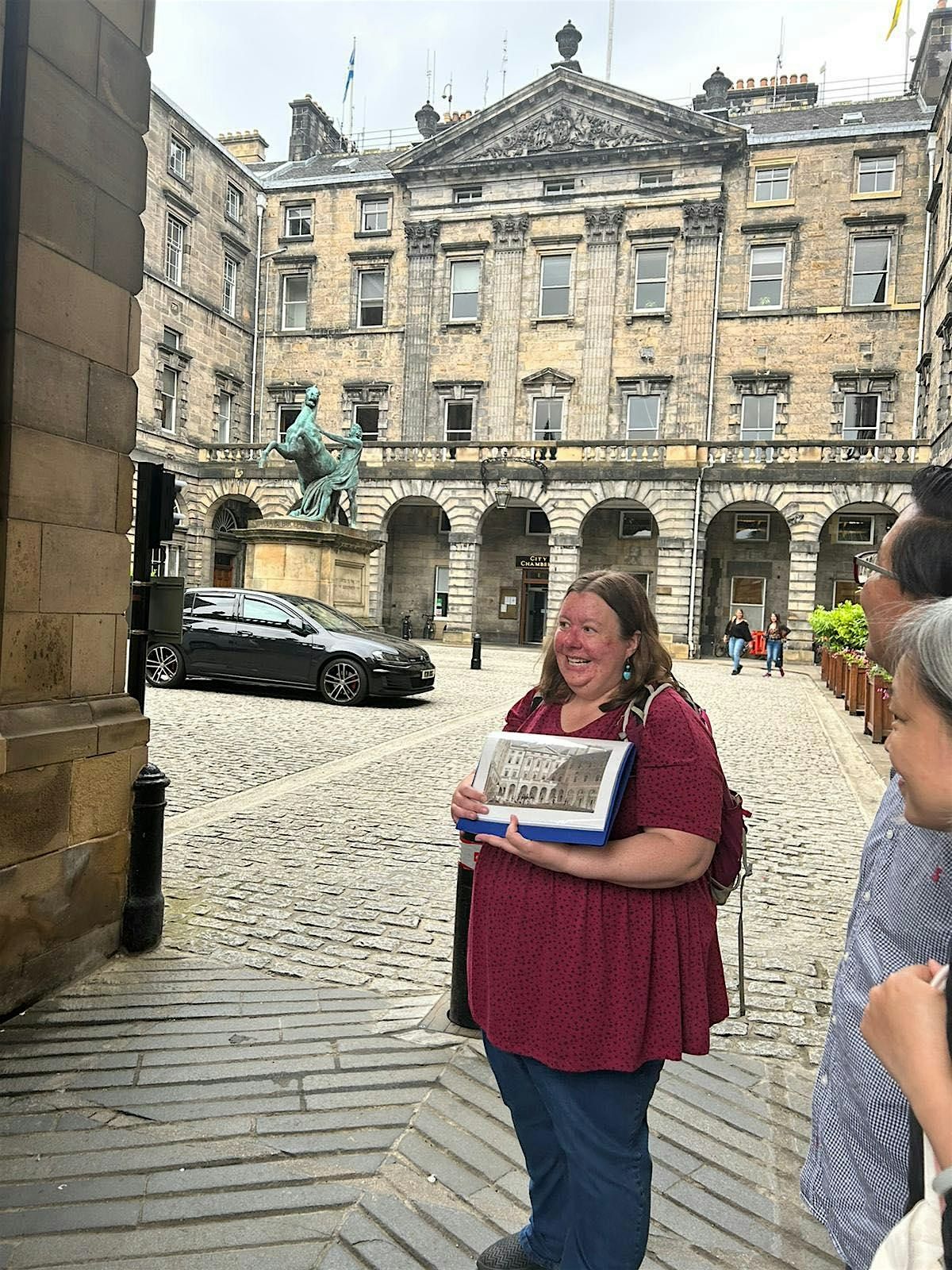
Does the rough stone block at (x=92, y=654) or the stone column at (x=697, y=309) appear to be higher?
the stone column at (x=697, y=309)

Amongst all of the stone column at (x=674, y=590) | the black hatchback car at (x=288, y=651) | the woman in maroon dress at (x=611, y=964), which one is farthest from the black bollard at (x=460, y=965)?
the stone column at (x=674, y=590)

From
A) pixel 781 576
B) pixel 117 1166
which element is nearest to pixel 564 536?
pixel 781 576

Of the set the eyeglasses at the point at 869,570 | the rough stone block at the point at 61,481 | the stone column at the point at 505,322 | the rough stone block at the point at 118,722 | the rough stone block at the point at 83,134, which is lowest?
the rough stone block at the point at 118,722

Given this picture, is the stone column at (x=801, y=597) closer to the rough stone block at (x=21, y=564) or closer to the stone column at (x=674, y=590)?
the stone column at (x=674, y=590)

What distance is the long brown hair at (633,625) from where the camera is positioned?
2150mm

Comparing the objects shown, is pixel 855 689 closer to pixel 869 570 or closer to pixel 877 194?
pixel 869 570

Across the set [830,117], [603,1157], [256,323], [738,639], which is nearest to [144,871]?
[603,1157]

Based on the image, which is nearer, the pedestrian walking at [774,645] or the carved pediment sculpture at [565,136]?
the pedestrian walking at [774,645]

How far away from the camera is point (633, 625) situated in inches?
85.2

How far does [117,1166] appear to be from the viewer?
2658 millimetres

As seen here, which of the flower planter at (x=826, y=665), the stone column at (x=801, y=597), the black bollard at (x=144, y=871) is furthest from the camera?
the stone column at (x=801, y=597)

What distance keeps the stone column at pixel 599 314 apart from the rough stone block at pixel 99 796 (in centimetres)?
3081

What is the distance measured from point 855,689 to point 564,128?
2748 centimetres

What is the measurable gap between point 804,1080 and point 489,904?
2016 mm
